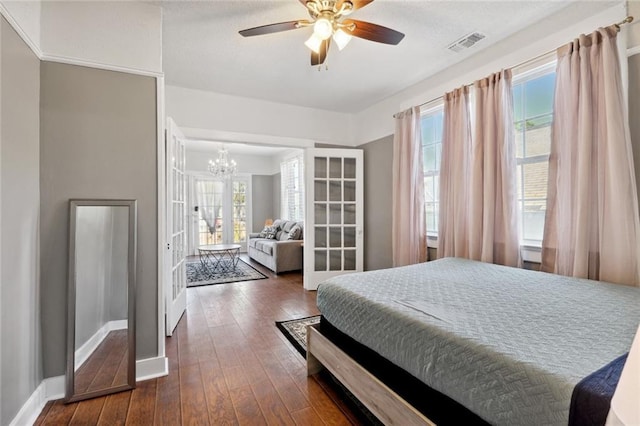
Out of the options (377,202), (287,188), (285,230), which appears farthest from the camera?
(287,188)

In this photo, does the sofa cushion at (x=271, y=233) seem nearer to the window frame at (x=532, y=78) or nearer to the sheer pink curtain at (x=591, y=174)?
the window frame at (x=532, y=78)

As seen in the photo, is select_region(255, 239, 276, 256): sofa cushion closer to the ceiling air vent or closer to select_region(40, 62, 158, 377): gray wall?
select_region(40, 62, 158, 377): gray wall

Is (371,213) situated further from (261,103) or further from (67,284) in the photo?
(67,284)

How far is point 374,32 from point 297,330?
2628 millimetres

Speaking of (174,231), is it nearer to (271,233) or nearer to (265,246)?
(265,246)

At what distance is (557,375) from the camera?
906 mm

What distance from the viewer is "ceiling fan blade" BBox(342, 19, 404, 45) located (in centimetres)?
190

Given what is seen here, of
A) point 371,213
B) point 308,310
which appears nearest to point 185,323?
point 308,310

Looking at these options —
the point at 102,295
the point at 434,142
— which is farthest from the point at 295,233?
the point at 102,295

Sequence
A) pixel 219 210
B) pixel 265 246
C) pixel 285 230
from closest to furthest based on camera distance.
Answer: pixel 265 246
pixel 285 230
pixel 219 210

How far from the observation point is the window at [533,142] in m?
2.44

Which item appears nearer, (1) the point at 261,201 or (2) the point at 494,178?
(2) the point at 494,178

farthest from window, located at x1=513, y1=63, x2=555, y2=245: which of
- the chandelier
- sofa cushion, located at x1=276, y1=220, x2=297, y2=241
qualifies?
the chandelier

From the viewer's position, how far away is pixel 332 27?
1.85 meters
